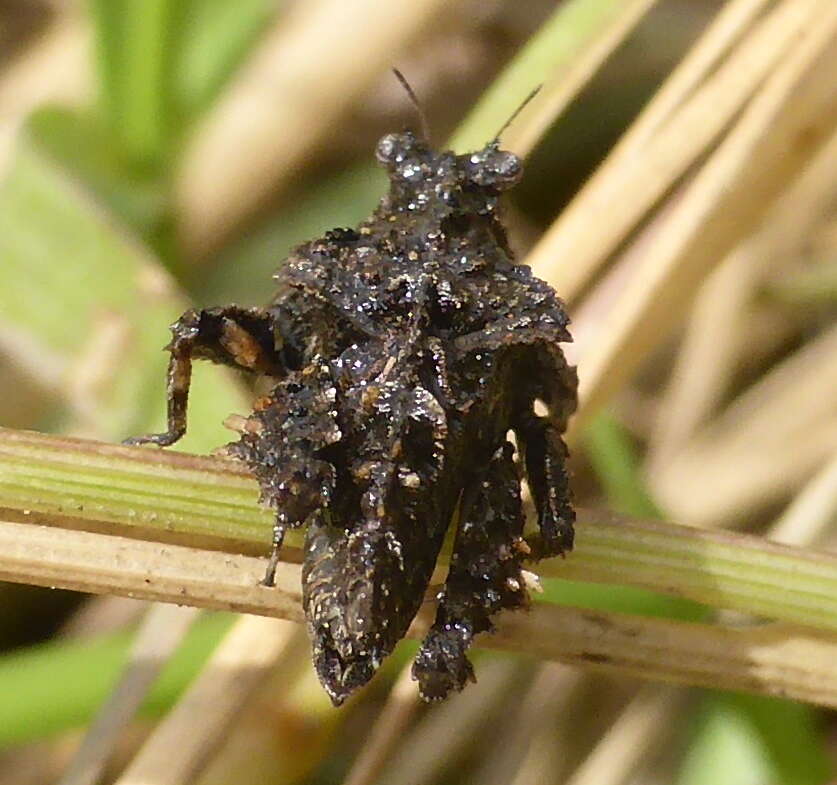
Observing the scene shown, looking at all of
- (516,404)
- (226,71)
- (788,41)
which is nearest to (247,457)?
(516,404)

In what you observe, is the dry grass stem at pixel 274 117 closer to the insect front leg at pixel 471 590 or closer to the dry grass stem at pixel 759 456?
the dry grass stem at pixel 759 456

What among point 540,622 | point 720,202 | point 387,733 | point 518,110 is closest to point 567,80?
point 518,110

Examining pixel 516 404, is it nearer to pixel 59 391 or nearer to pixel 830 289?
pixel 59 391

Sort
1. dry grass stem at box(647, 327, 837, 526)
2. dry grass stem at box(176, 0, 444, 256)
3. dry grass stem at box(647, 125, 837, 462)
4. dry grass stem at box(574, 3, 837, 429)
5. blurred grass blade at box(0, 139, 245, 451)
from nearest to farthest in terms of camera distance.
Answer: dry grass stem at box(574, 3, 837, 429)
blurred grass blade at box(0, 139, 245, 451)
dry grass stem at box(647, 327, 837, 526)
dry grass stem at box(647, 125, 837, 462)
dry grass stem at box(176, 0, 444, 256)

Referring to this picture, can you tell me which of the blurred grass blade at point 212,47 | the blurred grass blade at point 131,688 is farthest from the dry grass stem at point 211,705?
the blurred grass blade at point 212,47

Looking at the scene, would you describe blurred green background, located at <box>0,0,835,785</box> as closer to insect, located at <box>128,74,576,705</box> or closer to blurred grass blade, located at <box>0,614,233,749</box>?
blurred grass blade, located at <box>0,614,233,749</box>

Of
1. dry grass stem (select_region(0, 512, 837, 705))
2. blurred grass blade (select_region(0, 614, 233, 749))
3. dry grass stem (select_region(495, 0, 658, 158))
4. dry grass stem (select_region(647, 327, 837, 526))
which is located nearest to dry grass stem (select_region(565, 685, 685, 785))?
dry grass stem (select_region(0, 512, 837, 705))
